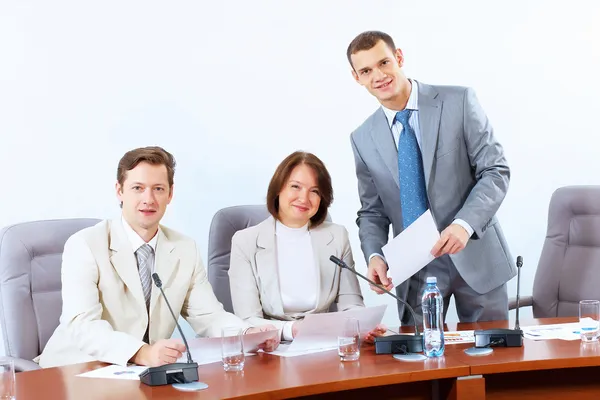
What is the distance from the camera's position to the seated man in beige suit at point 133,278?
8.21ft

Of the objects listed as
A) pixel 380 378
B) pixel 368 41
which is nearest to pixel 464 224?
pixel 368 41

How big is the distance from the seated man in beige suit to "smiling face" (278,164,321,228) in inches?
15.2

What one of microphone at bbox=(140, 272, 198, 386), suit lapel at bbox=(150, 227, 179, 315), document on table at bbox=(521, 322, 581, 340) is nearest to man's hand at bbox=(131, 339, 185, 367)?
microphone at bbox=(140, 272, 198, 386)

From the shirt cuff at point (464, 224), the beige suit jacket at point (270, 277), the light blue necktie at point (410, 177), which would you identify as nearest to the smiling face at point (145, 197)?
the beige suit jacket at point (270, 277)

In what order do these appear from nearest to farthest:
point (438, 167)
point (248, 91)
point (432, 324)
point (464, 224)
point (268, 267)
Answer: point (432, 324) < point (464, 224) < point (268, 267) < point (438, 167) < point (248, 91)

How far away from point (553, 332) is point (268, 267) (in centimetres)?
101

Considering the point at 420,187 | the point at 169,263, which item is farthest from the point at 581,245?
the point at 169,263

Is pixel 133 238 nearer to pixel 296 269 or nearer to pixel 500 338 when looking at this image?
pixel 296 269

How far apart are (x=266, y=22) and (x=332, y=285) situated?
5.33ft

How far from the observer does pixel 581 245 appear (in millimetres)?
3568

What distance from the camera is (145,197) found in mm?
2645

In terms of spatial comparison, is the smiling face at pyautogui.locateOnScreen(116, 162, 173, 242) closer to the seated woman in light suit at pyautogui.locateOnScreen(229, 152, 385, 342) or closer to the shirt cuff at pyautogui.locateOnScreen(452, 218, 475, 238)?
the seated woman in light suit at pyautogui.locateOnScreen(229, 152, 385, 342)

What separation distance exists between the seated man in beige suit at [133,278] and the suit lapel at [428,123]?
921 mm

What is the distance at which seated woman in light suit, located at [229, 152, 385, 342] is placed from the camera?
2871 mm
